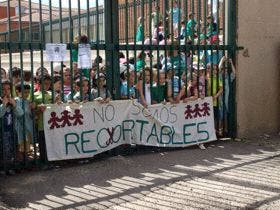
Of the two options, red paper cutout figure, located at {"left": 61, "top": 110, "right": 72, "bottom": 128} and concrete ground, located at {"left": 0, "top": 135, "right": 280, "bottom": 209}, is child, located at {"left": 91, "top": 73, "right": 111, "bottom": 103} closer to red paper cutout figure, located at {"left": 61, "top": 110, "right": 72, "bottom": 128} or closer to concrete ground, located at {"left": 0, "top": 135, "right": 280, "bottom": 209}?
red paper cutout figure, located at {"left": 61, "top": 110, "right": 72, "bottom": 128}

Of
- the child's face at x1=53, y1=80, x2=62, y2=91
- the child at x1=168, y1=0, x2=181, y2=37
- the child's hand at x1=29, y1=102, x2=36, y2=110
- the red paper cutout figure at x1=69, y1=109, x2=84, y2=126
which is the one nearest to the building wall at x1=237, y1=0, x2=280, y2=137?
the child at x1=168, y1=0, x2=181, y2=37

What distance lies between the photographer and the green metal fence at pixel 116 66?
21.4ft

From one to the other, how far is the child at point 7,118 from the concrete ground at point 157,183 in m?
0.32

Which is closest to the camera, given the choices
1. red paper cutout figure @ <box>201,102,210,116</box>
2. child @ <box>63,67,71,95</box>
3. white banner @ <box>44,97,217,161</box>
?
white banner @ <box>44,97,217,161</box>

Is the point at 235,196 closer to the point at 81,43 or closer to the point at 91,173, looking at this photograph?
the point at 91,173

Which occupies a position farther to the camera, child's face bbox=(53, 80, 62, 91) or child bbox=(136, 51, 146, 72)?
child bbox=(136, 51, 146, 72)

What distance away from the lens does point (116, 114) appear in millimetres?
7387

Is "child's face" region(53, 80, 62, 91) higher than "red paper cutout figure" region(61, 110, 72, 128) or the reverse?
higher

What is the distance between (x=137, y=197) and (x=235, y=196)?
113cm

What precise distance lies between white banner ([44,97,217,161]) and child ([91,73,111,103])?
0.48 ft

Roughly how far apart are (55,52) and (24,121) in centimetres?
103

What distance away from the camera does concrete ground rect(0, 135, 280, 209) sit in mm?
5395

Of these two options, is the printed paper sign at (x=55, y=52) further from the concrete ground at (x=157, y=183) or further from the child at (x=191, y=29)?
the child at (x=191, y=29)

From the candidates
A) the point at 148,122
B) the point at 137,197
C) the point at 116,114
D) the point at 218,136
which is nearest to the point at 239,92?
the point at 218,136
